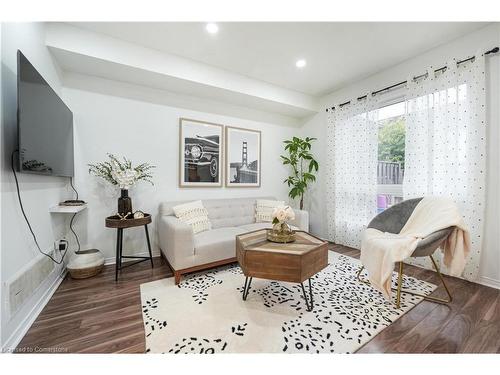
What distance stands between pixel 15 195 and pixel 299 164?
375cm

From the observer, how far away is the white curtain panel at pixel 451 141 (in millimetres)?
2049

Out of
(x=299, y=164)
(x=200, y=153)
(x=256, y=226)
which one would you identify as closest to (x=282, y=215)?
(x=256, y=226)

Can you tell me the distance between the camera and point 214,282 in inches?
82.0

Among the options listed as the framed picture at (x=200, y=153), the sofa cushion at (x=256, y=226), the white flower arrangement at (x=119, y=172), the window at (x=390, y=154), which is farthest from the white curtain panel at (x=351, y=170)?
the white flower arrangement at (x=119, y=172)

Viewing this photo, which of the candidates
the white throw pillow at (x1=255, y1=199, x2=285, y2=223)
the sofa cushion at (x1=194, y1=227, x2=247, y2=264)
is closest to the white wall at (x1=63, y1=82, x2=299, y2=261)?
the white throw pillow at (x1=255, y1=199, x2=285, y2=223)

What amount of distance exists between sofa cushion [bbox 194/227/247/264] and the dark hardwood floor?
0.66m

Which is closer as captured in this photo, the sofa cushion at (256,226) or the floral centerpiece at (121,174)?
the floral centerpiece at (121,174)

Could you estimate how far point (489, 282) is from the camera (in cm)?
202

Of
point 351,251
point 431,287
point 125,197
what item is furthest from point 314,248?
point 125,197

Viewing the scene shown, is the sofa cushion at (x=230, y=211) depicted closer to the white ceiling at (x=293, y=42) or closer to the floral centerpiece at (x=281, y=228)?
the floral centerpiece at (x=281, y=228)

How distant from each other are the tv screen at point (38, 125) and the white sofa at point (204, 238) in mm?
1104

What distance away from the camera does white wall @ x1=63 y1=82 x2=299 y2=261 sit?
2439mm
